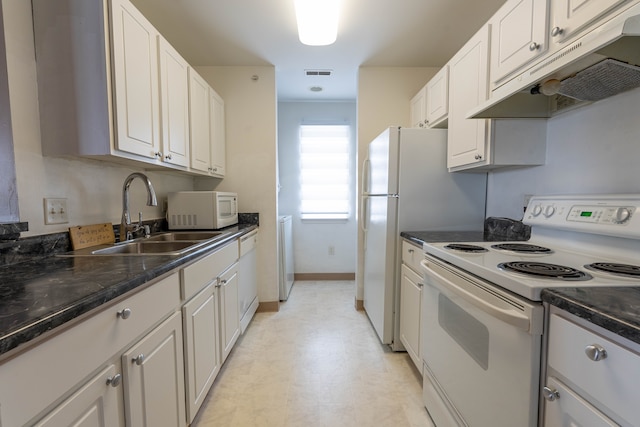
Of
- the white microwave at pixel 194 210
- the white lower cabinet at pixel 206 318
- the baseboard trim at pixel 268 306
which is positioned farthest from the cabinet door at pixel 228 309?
the baseboard trim at pixel 268 306

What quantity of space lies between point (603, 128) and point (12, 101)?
2.50m

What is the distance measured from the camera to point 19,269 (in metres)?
1.01

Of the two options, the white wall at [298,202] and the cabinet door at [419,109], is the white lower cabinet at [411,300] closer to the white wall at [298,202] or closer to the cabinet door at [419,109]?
the cabinet door at [419,109]

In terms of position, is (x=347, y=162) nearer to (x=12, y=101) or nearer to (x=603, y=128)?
(x=603, y=128)

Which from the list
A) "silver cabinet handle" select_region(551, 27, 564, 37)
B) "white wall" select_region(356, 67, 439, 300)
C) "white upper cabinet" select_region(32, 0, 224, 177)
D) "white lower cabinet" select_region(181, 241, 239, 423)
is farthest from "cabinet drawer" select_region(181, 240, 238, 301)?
"silver cabinet handle" select_region(551, 27, 564, 37)

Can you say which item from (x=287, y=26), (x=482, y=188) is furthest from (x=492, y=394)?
(x=287, y=26)

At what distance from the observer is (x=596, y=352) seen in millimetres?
621

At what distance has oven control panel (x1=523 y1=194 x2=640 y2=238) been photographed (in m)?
1.04

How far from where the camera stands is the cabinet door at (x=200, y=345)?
1301mm

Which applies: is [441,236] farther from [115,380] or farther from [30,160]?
[30,160]

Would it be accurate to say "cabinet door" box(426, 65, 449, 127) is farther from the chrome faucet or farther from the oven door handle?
the chrome faucet

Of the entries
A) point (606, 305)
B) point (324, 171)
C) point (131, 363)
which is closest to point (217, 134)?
point (324, 171)

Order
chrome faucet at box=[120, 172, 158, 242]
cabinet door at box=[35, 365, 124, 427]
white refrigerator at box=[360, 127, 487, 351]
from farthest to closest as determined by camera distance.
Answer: white refrigerator at box=[360, 127, 487, 351] < chrome faucet at box=[120, 172, 158, 242] < cabinet door at box=[35, 365, 124, 427]

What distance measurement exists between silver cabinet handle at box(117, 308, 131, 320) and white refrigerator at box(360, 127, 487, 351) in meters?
1.60
